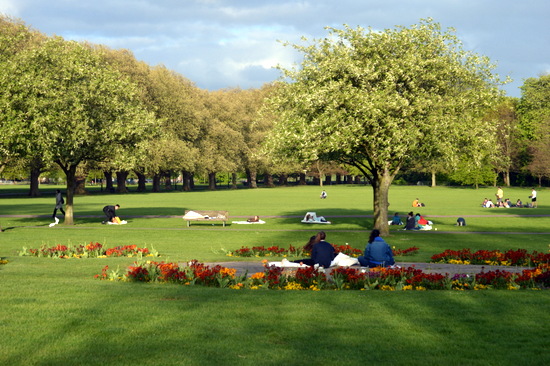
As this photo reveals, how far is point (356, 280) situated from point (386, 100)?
18.4 meters

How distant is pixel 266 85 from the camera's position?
130 meters

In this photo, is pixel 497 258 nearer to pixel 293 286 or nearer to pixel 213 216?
pixel 293 286

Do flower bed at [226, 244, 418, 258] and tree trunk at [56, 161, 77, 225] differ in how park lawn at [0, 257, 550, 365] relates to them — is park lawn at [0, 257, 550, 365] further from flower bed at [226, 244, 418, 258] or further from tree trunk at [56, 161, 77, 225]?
tree trunk at [56, 161, 77, 225]

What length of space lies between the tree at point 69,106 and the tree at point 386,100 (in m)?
10.7

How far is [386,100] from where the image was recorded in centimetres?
3045

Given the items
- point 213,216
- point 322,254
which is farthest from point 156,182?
point 322,254

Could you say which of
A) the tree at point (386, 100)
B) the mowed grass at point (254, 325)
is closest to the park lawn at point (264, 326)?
the mowed grass at point (254, 325)

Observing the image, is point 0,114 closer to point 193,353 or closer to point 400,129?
point 400,129

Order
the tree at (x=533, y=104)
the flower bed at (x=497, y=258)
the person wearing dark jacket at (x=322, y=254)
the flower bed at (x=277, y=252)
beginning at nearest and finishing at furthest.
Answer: the person wearing dark jacket at (x=322, y=254)
the flower bed at (x=497, y=258)
the flower bed at (x=277, y=252)
the tree at (x=533, y=104)

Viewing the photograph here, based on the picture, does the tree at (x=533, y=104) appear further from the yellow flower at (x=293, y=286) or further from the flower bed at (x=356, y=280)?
the yellow flower at (x=293, y=286)

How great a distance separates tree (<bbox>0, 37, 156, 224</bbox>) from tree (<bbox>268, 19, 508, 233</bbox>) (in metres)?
10.7

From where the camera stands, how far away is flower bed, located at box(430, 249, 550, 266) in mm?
18062

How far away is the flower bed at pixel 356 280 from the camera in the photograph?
1343cm

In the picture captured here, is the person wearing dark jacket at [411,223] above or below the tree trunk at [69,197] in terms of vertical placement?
below
